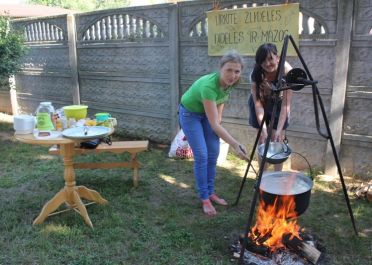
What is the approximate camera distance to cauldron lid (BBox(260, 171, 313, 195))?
3090 millimetres

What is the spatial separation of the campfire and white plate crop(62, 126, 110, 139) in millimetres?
1510

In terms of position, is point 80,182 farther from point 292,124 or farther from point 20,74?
point 20,74

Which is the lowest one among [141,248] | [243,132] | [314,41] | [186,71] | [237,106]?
[141,248]

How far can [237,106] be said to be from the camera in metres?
5.46

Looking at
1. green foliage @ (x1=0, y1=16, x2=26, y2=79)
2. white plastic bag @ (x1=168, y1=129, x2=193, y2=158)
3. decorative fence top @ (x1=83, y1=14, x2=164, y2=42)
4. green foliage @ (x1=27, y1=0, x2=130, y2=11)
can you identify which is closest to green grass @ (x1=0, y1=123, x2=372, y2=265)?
white plastic bag @ (x1=168, y1=129, x2=193, y2=158)

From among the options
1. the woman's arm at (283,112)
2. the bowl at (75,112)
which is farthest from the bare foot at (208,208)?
the bowl at (75,112)

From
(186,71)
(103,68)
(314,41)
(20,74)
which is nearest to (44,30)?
(20,74)

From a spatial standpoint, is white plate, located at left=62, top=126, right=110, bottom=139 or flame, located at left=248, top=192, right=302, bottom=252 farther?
white plate, located at left=62, top=126, right=110, bottom=139

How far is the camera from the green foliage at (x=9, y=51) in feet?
22.5

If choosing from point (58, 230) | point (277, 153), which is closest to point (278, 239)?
point (277, 153)

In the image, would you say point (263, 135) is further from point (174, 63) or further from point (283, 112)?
point (174, 63)

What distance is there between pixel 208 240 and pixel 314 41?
2.72 m

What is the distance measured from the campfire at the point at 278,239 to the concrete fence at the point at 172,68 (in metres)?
1.98

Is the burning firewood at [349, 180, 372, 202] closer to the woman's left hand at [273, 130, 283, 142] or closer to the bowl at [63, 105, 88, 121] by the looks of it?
the woman's left hand at [273, 130, 283, 142]
